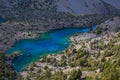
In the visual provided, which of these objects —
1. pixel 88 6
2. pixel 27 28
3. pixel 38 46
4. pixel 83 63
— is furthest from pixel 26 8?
pixel 83 63

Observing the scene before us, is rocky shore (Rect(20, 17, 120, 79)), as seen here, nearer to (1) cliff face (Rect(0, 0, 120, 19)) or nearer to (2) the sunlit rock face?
(1) cliff face (Rect(0, 0, 120, 19))

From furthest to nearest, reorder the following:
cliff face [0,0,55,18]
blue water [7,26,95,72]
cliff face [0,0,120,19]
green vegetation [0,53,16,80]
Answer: cliff face [0,0,120,19], cliff face [0,0,55,18], blue water [7,26,95,72], green vegetation [0,53,16,80]

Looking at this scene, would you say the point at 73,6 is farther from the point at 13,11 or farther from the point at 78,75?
the point at 78,75

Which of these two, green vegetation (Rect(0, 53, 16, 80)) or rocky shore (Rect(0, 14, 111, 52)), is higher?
green vegetation (Rect(0, 53, 16, 80))

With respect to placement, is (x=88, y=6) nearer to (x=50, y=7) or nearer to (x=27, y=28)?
(x=50, y=7)

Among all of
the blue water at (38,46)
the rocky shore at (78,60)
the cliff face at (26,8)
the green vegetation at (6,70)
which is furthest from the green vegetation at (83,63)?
the cliff face at (26,8)

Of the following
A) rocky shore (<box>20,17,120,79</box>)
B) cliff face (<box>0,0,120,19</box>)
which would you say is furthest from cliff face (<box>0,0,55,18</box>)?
rocky shore (<box>20,17,120,79</box>)

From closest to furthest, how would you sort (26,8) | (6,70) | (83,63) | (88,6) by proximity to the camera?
(6,70)
(83,63)
(26,8)
(88,6)

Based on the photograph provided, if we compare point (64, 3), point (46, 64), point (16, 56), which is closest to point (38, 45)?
point (16, 56)
